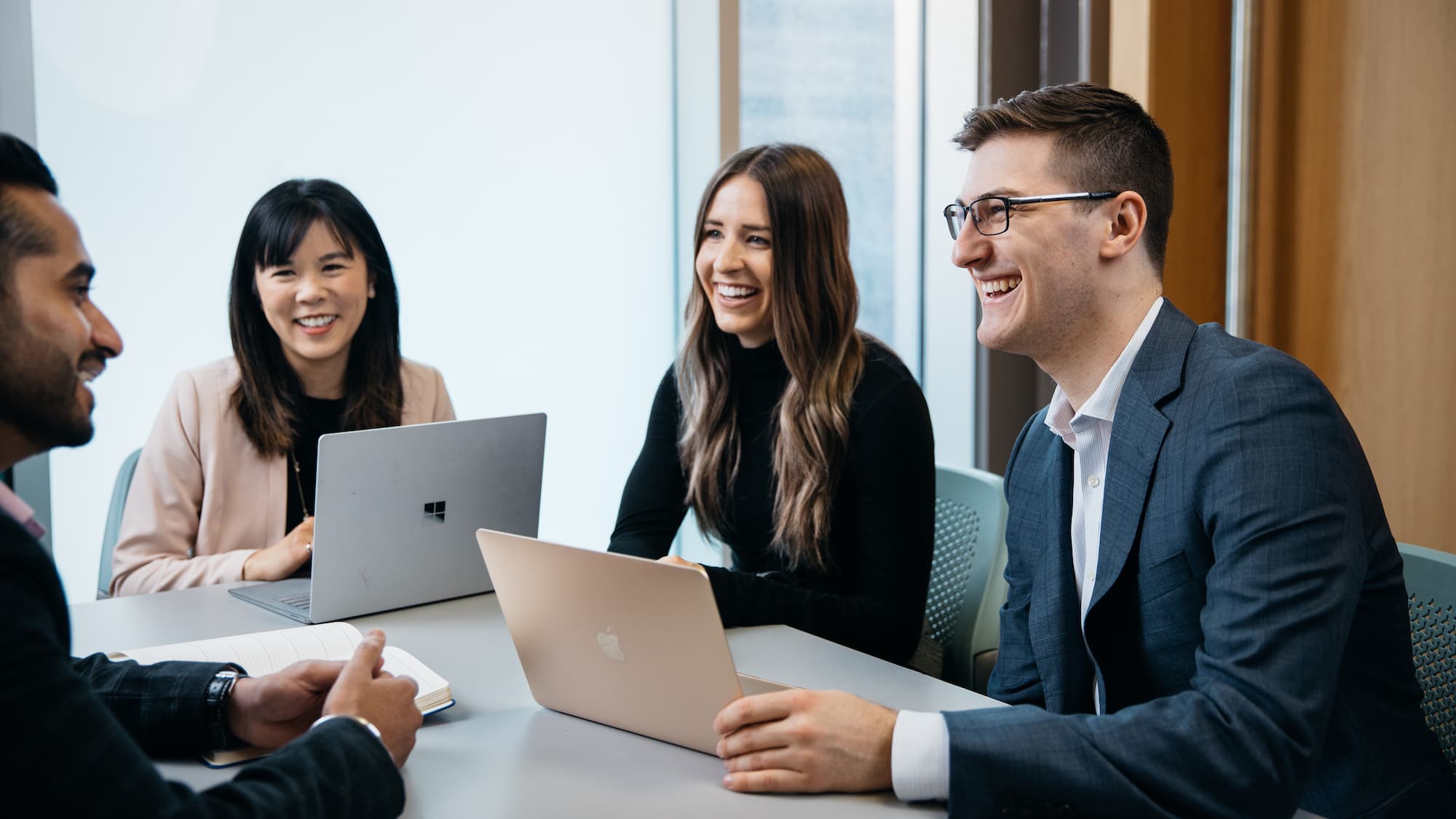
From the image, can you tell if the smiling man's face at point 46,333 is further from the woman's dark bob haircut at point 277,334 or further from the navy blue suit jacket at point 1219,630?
the woman's dark bob haircut at point 277,334

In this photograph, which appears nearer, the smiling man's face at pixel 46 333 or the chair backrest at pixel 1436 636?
the smiling man's face at pixel 46 333

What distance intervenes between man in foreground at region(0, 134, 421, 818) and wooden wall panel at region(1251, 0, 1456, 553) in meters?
2.53

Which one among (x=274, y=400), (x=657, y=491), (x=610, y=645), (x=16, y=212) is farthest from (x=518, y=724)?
(x=274, y=400)

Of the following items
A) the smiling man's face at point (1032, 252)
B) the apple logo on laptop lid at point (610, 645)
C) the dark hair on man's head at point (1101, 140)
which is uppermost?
the dark hair on man's head at point (1101, 140)

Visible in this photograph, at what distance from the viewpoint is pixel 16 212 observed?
0.94 metres

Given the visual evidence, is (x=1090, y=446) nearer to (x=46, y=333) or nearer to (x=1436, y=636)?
(x=1436, y=636)

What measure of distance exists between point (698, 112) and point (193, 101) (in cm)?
147

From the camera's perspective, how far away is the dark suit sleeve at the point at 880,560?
1.74 meters

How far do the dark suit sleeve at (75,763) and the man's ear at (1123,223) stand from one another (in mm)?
1100

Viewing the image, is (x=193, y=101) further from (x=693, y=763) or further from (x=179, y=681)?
(x=693, y=763)

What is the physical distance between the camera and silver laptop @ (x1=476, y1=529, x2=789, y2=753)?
1125 mm

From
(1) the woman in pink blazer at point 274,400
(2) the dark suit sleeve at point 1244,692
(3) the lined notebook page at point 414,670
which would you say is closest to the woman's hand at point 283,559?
(1) the woman in pink blazer at point 274,400

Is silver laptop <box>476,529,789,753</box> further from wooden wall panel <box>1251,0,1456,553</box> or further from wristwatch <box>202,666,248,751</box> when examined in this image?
wooden wall panel <box>1251,0,1456,553</box>

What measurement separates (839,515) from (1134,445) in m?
0.80
